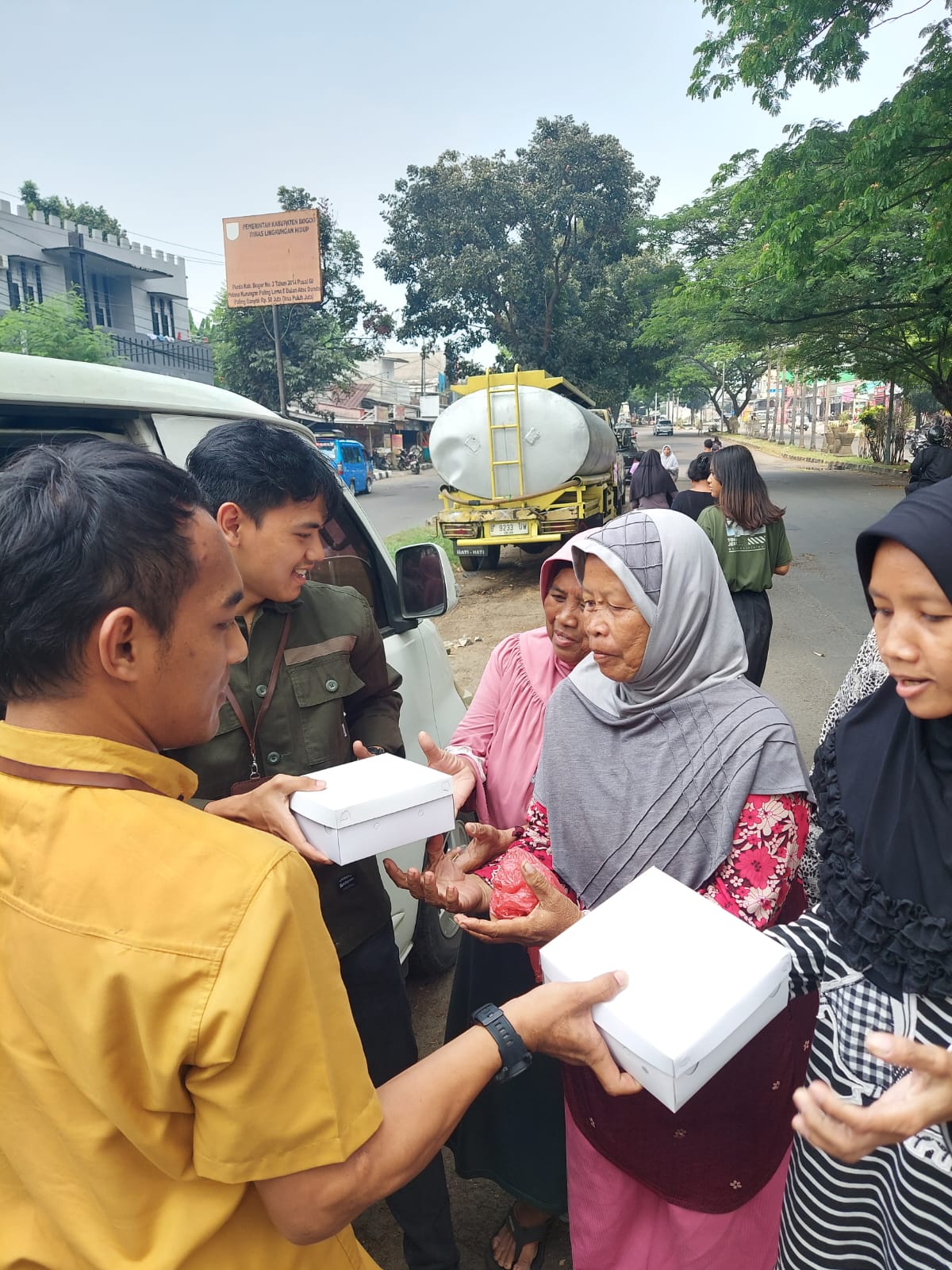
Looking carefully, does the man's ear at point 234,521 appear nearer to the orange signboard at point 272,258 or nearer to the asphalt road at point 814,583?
the asphalt road at point 814,583

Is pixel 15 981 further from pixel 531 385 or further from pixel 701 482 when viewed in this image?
pixel 531 385

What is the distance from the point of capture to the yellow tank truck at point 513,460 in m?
10.2

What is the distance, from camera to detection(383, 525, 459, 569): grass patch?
42.2 feet

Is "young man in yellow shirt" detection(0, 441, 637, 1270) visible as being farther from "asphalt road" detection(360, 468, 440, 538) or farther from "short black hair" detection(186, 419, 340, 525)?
"asphalt road" detection(360, 468, 440, 538)

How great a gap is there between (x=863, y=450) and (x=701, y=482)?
2906 cm

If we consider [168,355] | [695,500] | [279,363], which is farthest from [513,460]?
[168,355]

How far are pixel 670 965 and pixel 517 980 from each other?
934 mm

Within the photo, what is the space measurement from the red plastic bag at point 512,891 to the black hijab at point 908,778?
59 cm

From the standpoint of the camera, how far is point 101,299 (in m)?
25.7

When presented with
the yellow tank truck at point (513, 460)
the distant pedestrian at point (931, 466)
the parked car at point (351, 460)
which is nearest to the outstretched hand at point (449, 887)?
the distant pedestrian at point (931, 466)

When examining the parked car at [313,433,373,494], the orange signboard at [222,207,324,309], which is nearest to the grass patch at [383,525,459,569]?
the orange signboard at [222,207,324,309]

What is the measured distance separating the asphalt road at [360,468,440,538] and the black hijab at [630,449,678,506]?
199 inches

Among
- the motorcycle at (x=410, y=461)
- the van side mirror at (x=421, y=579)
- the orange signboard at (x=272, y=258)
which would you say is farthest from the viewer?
the motorcycle at (x=410, y=461)

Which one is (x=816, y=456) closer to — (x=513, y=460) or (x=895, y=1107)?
(x=513, y=460)
